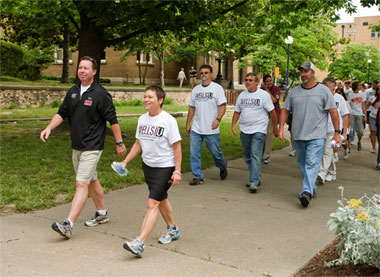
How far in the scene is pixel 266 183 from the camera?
8.32m

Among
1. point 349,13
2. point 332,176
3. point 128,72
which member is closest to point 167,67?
point 128,72

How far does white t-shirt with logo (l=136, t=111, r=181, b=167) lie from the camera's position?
473 cm

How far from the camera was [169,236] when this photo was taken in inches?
195

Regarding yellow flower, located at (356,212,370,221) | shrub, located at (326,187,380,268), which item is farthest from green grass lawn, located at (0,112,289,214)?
yellow flower, located at (356,212,370,221)

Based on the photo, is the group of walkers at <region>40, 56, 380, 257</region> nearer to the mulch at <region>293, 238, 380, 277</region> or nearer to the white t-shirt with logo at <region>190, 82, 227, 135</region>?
the white t-shirt with logo at <region>190, 82, 227, 135</region>

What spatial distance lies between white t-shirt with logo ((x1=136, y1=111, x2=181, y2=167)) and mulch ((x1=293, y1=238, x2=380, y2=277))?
1.64 meters

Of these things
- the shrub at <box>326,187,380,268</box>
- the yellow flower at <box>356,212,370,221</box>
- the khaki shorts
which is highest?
the khaki shorts

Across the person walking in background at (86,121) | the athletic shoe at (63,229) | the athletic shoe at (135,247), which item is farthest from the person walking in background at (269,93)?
the athletic shoe at (135,247)

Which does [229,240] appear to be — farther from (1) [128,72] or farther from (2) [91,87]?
(1) [128,72]

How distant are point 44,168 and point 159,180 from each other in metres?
4.28

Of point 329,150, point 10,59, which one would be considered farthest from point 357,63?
point 329,150

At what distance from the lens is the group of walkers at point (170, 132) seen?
4758mm

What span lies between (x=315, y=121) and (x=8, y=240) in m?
4.35

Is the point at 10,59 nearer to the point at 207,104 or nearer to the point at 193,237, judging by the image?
the point at 207,104
